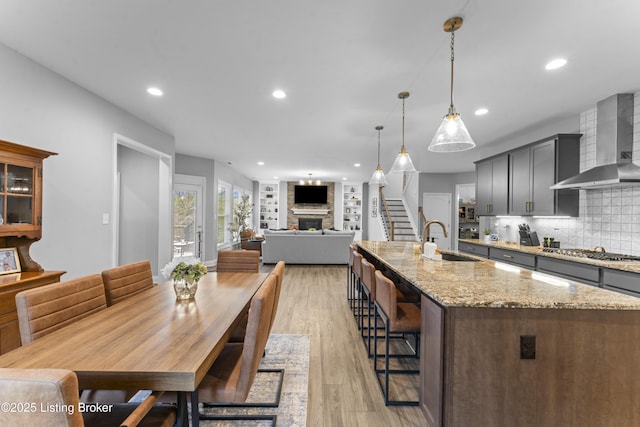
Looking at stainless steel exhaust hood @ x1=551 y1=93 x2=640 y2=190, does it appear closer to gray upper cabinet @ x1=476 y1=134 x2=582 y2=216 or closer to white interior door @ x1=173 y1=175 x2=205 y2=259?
gray upper cabinet @ x1=476 y1=134 x2=582 y2=216

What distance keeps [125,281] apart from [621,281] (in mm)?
4191

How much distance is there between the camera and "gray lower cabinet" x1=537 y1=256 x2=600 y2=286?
273cm

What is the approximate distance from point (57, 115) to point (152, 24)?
64.0 inches

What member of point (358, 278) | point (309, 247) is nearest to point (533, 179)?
point (358, 278)

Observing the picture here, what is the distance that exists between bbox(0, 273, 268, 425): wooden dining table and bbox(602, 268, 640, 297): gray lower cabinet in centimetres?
323

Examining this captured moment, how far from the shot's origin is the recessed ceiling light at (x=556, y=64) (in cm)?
236

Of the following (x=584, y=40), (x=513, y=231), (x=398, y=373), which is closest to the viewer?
(x=584, y=40)

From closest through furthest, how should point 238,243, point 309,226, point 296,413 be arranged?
1. point 296,413
2. point 238,243
3. point 309,226

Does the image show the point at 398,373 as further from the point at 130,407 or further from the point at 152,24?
the point at 152,24

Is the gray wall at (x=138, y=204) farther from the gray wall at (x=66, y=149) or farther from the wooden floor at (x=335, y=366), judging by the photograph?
the wooden floor at (x=335, y=366)

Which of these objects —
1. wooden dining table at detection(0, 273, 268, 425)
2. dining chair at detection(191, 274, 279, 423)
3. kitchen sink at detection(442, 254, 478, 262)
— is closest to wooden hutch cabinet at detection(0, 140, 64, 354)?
wooden dining table at detection(0, 273, 268, 425)

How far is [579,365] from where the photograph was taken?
135 centimetres

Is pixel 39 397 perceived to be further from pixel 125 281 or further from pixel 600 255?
pixel 600 255

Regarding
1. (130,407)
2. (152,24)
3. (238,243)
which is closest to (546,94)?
(152,24)
